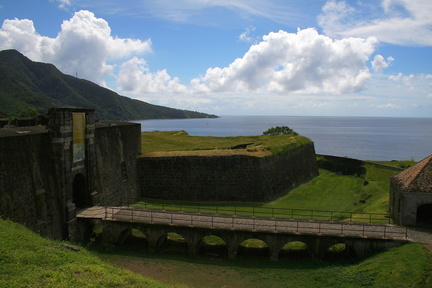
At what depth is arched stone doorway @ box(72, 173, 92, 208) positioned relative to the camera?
2409 centimetres

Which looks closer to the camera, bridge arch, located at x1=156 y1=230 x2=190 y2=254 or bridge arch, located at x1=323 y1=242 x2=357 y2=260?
bridge arch, located at x1=323 y1=242 x2=357 y2=260

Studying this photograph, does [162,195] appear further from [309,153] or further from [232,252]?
[309,153]

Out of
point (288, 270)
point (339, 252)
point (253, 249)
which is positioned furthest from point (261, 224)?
point (339, 252)

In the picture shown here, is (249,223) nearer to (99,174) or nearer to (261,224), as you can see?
(261,224)

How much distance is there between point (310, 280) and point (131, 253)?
401 inches

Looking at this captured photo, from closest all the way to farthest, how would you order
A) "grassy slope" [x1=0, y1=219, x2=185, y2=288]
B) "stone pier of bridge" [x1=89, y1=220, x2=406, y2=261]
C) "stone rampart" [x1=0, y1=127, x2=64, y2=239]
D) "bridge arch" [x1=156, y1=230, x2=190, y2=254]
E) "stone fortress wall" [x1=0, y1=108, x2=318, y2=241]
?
1. "grassy slope" [x1=0, y1=219, x2=185, y2=288]
2. "stone rampart" [x1=0, y1=127, x2=64, y2=239]
3. "stone fortress wall" [x1=0, y1=108, x2=318, y2=241]
4. "stone pier of bridge" [x1=89, y1=220, x2=406, y2=261]
5. "bridge arch" [x1=156, y1=230, x2=190, y2=254]

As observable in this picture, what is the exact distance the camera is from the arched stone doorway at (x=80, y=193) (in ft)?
79.0

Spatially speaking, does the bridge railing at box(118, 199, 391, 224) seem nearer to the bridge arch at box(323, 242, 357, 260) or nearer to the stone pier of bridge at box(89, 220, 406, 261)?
the bridge arch at box(323, 242, 357, 260)

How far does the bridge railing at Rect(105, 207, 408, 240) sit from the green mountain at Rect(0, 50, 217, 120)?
254 ft

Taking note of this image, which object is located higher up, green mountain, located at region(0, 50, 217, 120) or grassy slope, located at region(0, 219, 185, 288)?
green mountain, located at region(0, 50, 217, 120)


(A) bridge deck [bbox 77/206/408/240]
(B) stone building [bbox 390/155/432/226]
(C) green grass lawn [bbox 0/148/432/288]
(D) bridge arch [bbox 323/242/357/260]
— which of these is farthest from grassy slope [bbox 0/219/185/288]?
(B) stone building [bbox 390/155/432/226]

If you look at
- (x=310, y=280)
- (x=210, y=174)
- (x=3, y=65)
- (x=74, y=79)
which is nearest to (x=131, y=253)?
(x=310, y=280)

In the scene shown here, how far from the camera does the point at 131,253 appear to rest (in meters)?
21.3

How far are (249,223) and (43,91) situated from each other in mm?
151860
